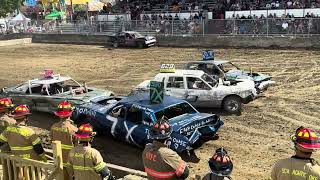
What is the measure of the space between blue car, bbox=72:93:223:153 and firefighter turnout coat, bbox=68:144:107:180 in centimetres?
368

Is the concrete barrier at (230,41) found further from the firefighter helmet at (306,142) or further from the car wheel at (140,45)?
the firefighter helmet at (306,142)

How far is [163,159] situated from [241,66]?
17512 millimetres

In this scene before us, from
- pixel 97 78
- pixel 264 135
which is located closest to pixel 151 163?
pixel 264 135

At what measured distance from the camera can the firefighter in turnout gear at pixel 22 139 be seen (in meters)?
7.39

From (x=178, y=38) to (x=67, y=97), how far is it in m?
18.2

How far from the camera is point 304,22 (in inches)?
1059

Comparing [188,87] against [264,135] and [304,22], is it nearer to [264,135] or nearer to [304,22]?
[264,135]

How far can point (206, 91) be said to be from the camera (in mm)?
13984

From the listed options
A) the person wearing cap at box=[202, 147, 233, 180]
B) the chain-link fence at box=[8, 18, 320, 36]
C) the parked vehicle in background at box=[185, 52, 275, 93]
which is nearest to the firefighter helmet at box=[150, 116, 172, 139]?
the person wearing cap at box=[202, 147, 233, 180]

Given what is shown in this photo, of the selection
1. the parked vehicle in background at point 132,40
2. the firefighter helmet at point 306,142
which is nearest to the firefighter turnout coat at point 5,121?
the firefighter helmet at point 306,142

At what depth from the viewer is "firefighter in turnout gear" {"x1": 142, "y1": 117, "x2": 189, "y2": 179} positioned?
5.70m

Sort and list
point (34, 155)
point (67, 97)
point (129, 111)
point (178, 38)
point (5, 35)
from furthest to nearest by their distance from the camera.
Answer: point (5, 35) < point (178, 38) < point (67, 97) < point (129, 111) < point (34, 155)

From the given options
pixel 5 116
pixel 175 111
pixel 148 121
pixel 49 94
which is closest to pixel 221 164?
pixel 5 116

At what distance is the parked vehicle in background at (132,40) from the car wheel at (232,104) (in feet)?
56.5
